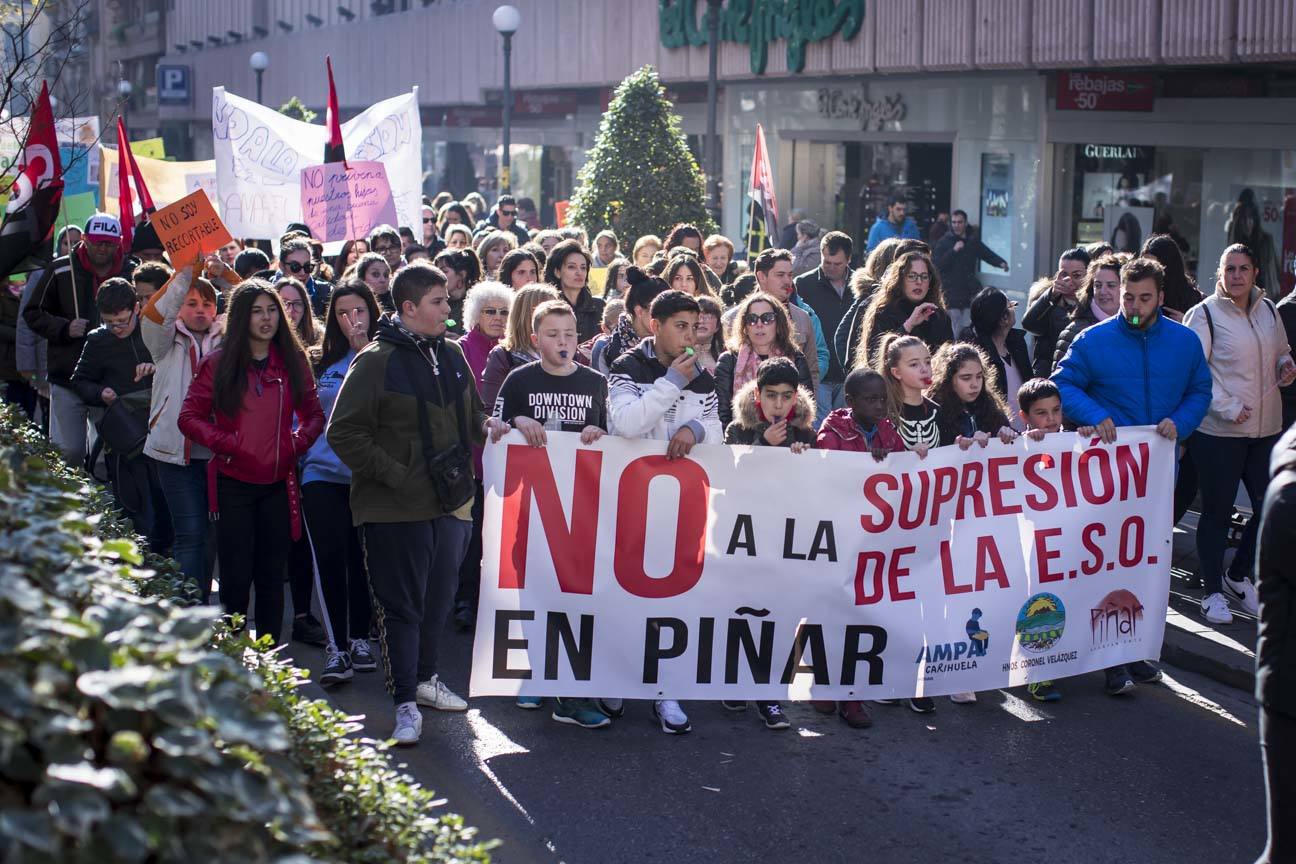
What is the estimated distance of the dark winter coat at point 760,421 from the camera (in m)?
6.96

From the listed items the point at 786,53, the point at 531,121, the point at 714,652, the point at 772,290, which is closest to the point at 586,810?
the point at 714,652

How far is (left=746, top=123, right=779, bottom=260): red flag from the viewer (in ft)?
51.6

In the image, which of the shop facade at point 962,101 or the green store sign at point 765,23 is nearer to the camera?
the shop facade at point 962,101

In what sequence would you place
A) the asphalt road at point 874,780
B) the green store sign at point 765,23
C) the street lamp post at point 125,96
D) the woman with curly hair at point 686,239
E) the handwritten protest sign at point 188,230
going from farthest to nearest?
the green store sign at point 765,23 → the street lamp post at point 125,96 → the woman with curly hair at point 686,239 → the handwritten protest sign at point 188,230 → the asphalt road at point 874,780

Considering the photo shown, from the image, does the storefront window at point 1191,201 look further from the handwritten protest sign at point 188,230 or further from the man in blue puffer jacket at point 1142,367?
the handwritten protest sign at point 188,230

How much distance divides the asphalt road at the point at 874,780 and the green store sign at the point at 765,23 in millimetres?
15974

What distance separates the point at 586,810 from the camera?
5.81 metres

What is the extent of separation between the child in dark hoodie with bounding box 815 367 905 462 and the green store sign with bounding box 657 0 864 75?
1569 centimetres

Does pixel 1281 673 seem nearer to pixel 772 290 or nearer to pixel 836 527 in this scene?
pixel 836 527

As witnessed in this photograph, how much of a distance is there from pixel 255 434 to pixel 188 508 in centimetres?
81

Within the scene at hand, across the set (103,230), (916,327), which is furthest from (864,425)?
(103,230)

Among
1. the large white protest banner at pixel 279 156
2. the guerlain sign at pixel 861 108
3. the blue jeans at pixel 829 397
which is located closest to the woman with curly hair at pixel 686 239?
the blue jeans at pixel 829 397

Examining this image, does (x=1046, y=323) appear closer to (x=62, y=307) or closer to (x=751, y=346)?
(x=751, y=346)

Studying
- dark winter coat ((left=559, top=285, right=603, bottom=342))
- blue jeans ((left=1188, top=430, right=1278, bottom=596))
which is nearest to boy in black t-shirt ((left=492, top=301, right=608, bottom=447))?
dark winter coat ((left=559, top=285, right=603, bottom=342))
